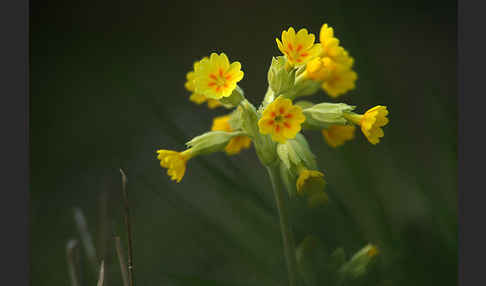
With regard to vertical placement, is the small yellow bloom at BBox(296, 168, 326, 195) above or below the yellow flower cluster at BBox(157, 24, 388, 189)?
below

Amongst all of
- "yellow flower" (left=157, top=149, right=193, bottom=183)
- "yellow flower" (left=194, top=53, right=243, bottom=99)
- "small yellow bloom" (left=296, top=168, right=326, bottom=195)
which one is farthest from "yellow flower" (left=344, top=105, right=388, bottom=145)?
"yellow flower" (left=157, top=149, right=193, bottom=183)

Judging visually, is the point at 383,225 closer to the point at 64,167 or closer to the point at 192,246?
the point at 192,246

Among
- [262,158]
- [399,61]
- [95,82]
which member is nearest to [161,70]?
[95,82]

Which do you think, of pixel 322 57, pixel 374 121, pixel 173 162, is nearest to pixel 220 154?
pixel 173 162

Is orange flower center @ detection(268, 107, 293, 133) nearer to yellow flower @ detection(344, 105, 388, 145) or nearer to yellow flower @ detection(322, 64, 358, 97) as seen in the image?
yellow flower @ detection(344, 105, 388, 145)

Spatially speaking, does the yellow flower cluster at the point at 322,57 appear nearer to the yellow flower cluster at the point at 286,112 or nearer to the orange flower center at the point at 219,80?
the yellow flower cluster at the point at 286,112

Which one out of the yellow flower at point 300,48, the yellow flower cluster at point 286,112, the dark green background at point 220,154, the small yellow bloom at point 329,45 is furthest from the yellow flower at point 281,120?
the dark green background at point 220,154
